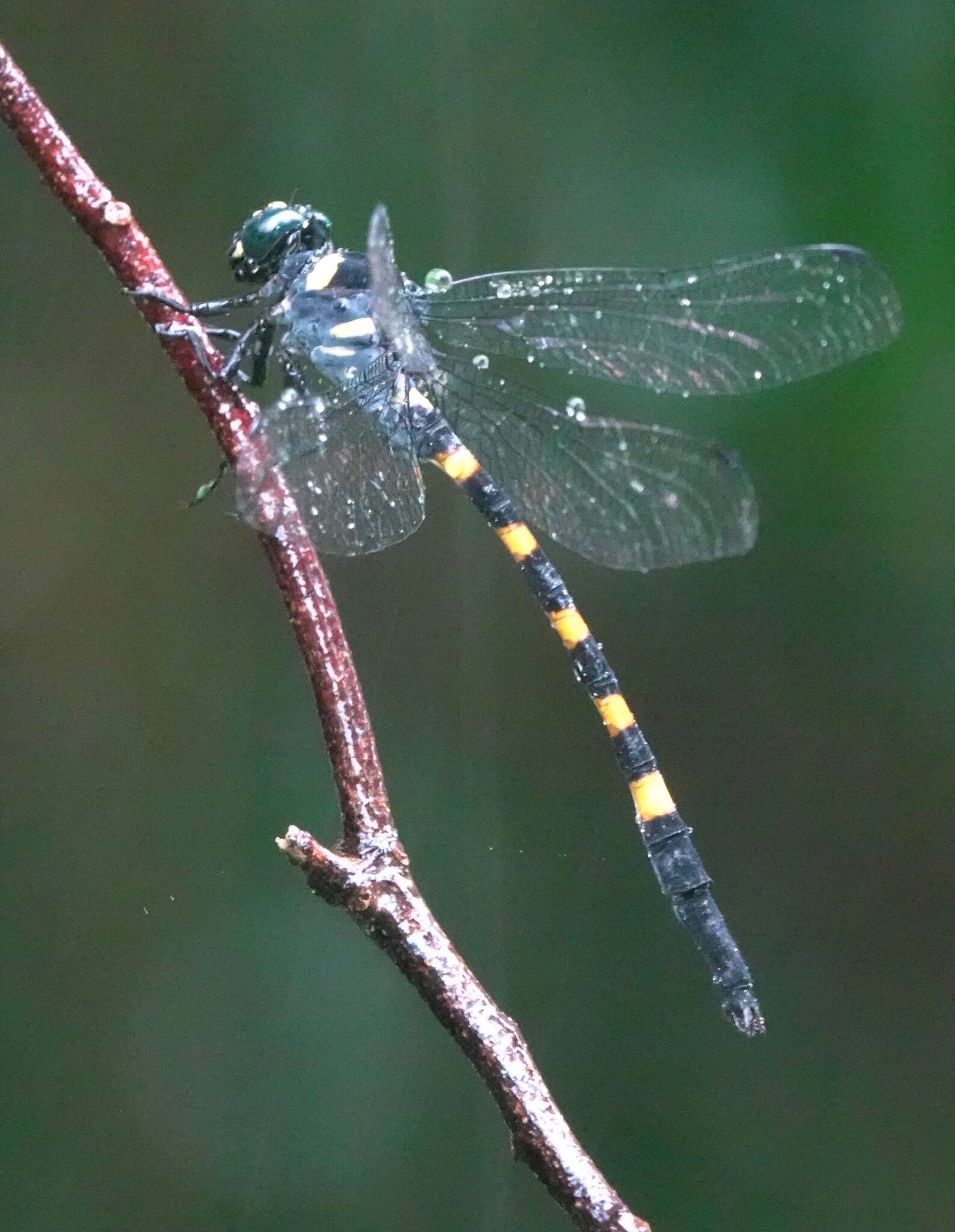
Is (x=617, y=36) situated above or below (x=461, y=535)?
above

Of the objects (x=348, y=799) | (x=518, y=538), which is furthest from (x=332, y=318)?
(x=348, y=799)

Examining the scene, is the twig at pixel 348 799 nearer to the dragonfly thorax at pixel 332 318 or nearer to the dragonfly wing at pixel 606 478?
the dragonfly thorax at pixel 332 318

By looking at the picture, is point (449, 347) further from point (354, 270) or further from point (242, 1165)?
point (242, 1165)

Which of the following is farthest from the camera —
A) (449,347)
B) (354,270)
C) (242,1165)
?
(242,1165)

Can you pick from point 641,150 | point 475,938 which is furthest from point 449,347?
point 475,938

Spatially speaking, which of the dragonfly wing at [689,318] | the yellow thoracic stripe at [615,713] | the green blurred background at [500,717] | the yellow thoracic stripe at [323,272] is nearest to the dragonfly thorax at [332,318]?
the yellow thoracic stripe at [323,272]

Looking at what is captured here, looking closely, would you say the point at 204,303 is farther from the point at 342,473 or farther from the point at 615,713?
the point at 615,713
